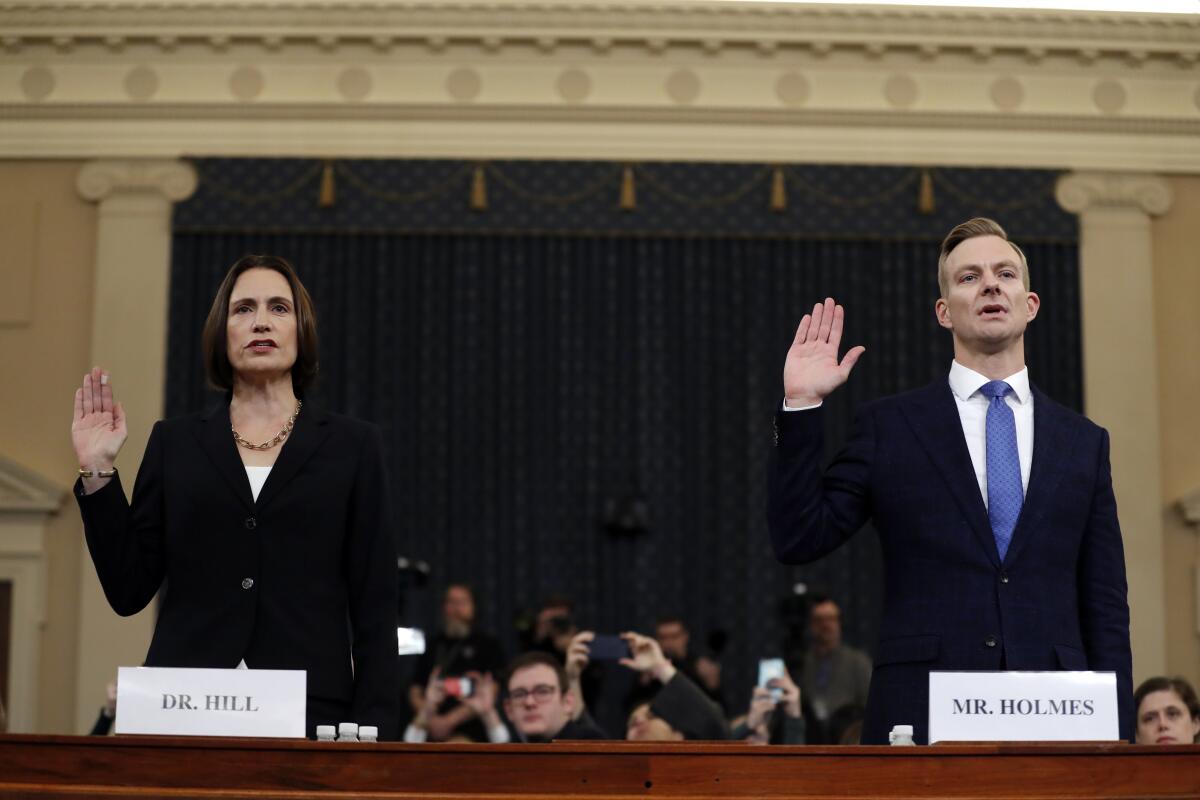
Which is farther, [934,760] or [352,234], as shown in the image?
[352,234]

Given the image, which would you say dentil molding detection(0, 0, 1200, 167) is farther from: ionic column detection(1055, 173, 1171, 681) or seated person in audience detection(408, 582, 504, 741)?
seated person in audience detection(408, 582, 504, 741)

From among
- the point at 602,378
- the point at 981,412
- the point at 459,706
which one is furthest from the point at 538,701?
the point at 602,378

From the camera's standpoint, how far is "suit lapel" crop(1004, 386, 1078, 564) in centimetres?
284

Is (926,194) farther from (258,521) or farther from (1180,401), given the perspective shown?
(258,521)

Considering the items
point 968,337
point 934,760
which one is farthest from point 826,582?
point 934,760

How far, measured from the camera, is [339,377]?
32.2ft

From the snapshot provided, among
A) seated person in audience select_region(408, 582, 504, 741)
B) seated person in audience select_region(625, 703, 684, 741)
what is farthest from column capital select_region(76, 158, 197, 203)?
seated person in audience select_region(625, 703, 684, 741)

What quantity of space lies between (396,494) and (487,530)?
558mm

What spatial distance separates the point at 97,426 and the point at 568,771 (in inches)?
45.1

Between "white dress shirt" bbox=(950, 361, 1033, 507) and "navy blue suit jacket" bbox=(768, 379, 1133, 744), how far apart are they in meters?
0.03

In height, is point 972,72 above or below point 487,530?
above

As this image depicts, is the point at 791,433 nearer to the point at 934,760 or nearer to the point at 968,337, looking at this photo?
the point at 968,337

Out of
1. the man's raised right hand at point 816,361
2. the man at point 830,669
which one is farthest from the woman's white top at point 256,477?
the man at point 830,669

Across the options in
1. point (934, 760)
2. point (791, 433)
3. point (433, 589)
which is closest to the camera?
point (934, 760)
